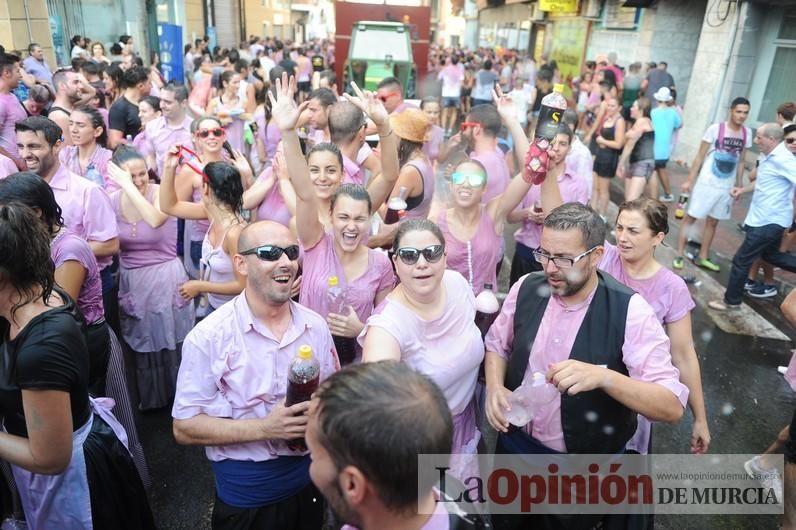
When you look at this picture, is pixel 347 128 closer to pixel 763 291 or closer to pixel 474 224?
pixel 474 224

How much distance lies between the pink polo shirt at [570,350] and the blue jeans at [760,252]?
13.7ft

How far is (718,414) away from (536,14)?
2387cm

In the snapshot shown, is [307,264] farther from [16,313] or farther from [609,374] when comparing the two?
[609,374]

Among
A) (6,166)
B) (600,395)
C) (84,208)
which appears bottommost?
(600,395)

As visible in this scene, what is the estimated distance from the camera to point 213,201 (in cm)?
347

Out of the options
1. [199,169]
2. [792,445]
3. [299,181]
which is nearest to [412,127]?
[199,169]

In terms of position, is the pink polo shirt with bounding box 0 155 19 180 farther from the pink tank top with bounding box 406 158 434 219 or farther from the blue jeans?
the blue jeans

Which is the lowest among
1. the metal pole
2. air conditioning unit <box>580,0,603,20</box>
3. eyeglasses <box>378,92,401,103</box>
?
eyeglasses <box>378,92,401,103</box>

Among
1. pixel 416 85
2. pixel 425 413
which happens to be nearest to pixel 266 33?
pixel 416 85

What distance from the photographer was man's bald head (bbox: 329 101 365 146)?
15.0ft

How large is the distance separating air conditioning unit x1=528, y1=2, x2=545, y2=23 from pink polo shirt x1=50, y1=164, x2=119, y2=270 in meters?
23.8

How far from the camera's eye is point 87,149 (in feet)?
15.4

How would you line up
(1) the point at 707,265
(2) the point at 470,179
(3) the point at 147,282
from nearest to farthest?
1. (2) the point at 470,179
2. (3) the point at 147,282
3. (1) the point at 707,265

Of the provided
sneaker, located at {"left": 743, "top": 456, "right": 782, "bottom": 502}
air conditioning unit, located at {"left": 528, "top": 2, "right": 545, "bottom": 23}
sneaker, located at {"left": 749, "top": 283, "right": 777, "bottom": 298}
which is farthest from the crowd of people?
air conditioning unit, located at {"left": 528, "top": 2, "right": 545, "bottom": 23}
